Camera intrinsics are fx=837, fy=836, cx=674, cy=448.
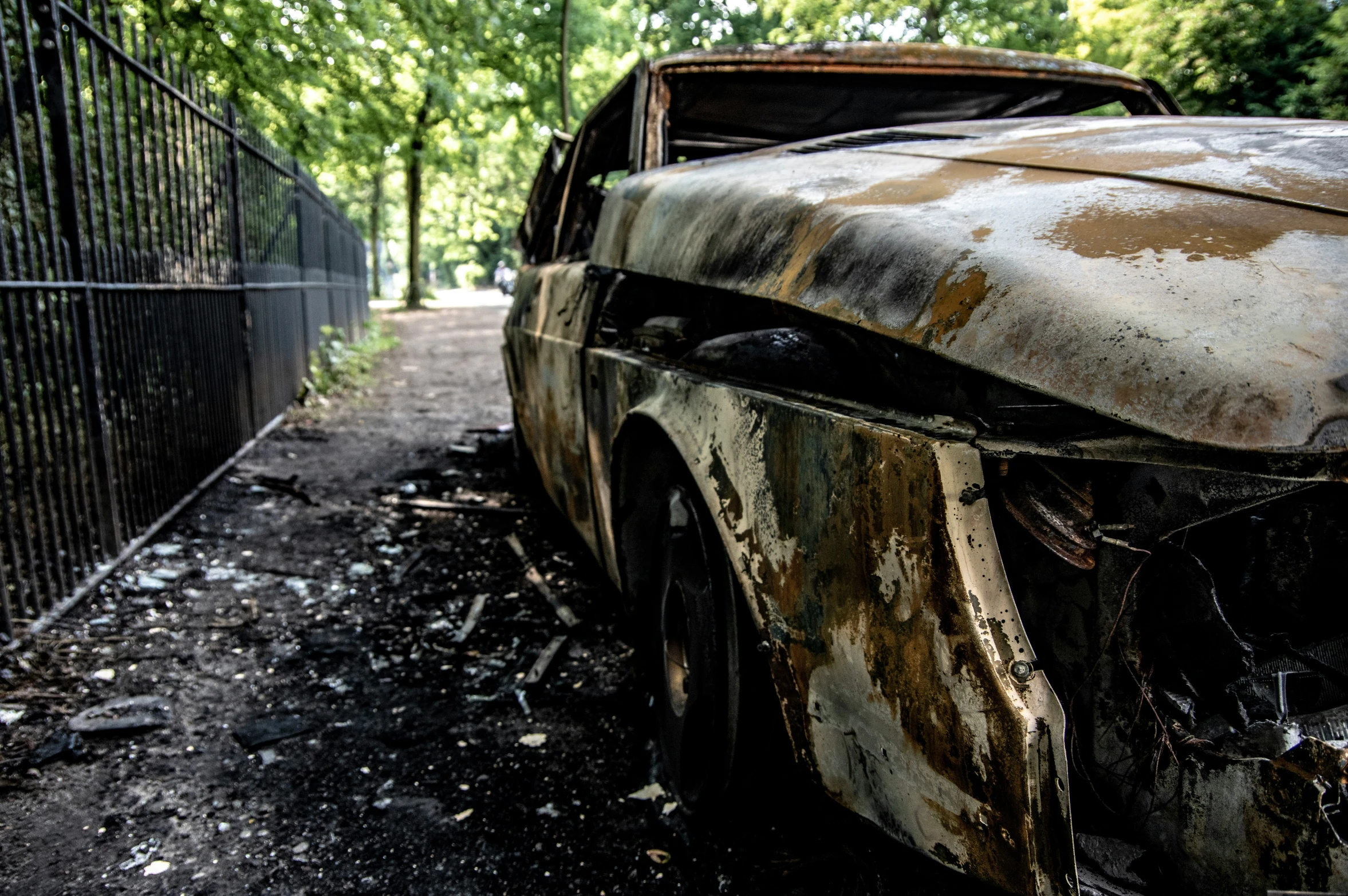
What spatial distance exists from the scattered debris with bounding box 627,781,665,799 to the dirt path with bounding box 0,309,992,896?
0.02 meters

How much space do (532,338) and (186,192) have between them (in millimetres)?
2662

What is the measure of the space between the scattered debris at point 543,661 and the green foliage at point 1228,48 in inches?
259

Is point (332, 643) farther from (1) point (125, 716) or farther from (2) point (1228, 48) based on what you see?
(2) point (1228, 48)

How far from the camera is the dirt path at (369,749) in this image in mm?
1790

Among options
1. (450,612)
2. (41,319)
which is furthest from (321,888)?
(41,319)

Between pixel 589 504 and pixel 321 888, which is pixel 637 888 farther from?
pixel 589 504

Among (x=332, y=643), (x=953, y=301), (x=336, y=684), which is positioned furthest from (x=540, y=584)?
(x=953, y=301)

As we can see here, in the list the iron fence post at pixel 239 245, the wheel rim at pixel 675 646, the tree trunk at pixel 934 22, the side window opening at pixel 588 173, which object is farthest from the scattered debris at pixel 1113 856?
the tree trunk at pixel 934 22

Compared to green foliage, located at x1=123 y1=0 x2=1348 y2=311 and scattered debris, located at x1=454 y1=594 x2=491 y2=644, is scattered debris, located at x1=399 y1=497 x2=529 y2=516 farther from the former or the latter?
green foliage, located at x1=123 y1=0 x2=1348 y2=311

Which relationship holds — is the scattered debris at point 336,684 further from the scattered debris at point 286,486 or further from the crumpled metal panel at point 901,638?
the scattered debris at point 286,486

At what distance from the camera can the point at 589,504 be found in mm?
2723

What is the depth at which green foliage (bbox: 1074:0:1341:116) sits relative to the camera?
6699mm

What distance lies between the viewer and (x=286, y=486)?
5109mm

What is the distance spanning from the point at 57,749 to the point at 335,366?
768 cm
